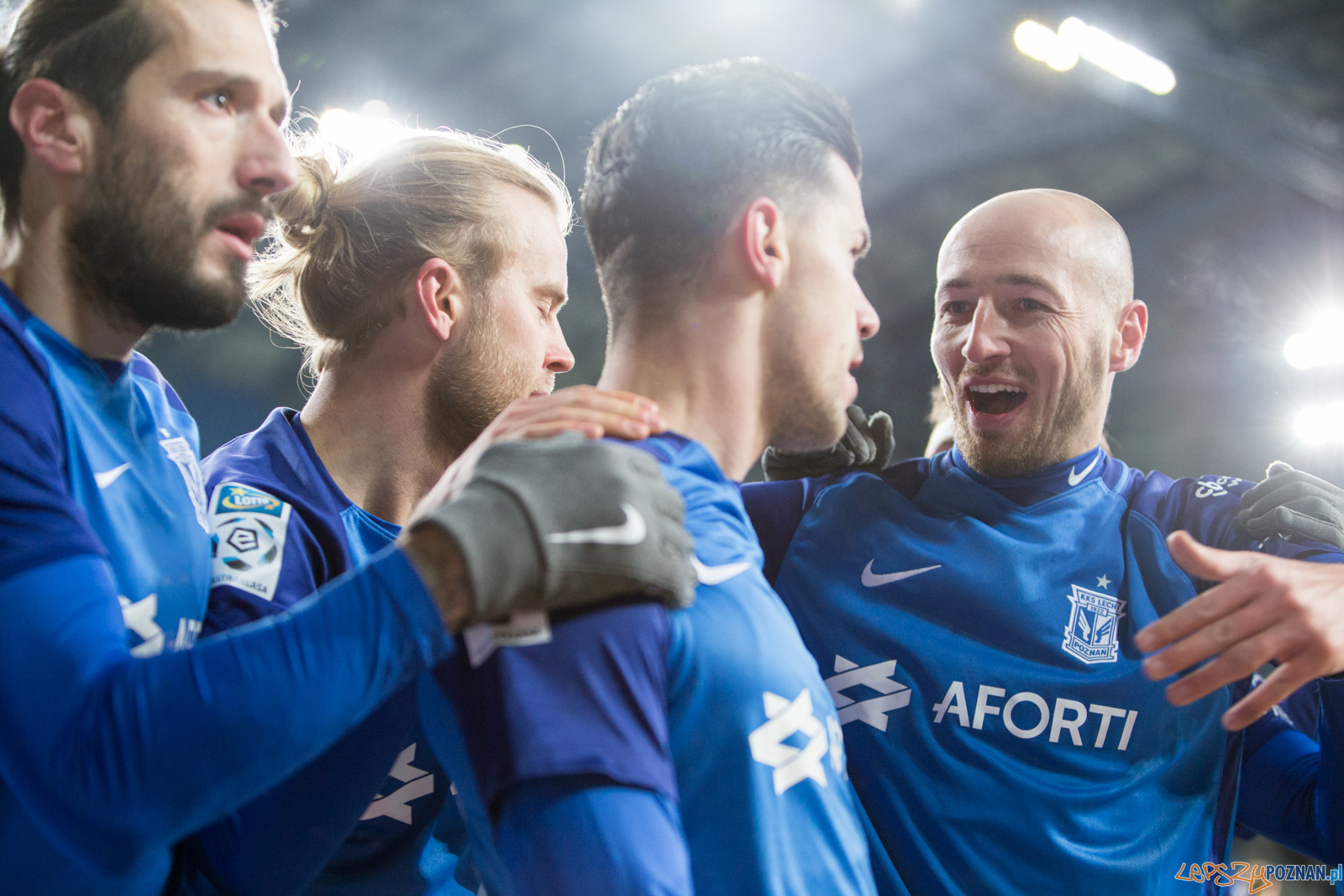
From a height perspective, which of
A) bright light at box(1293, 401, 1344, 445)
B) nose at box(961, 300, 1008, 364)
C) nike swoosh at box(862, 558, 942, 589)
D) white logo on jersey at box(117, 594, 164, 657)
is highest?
bright light at box(1293, 401, 1344, 445)

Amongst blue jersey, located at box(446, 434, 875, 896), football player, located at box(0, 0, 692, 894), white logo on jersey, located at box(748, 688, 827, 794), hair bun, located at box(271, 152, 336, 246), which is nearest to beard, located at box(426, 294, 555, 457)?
hair bun, located at box(271, 152, 336, 246)

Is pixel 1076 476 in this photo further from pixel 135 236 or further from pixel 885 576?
pixel 135 236

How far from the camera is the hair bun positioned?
1966mm

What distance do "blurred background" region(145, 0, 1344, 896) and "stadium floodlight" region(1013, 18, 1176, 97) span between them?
0.05 feet

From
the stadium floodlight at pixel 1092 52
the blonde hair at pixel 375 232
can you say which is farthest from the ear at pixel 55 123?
the stadium floodlight at pixel 1092 52

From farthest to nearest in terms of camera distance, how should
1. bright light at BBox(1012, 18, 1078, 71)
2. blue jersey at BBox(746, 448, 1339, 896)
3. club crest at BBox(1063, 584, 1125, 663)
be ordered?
bright light at BBox(1012, 18, 1078, 71)
club crest at BBox(1063, 584, 1125, 663)
blue jersey at BBox(746, 448, 1339, 896)

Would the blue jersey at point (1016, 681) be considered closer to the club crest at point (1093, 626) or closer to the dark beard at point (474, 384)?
the club crest at point (1093, 626)

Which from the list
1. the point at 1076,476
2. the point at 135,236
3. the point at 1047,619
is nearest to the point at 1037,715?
the point at 1047,619

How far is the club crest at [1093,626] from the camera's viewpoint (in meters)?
1.72

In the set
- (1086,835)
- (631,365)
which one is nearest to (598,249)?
(631,365)

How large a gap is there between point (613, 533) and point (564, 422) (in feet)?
0.72

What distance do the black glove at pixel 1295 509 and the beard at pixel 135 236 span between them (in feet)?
6.28

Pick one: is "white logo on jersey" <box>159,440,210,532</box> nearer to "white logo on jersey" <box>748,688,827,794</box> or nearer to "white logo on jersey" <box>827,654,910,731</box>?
"white logo on jersey" <box>748,688,827,794</box>

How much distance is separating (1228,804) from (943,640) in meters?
0.64
